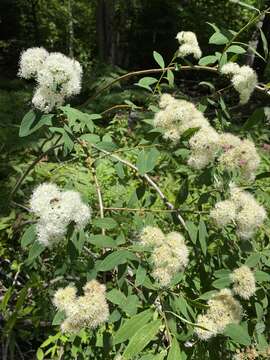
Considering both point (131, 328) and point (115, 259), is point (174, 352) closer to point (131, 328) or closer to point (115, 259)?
point (131, 328)

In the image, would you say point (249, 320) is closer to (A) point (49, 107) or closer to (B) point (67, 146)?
(B) point (67, 146)

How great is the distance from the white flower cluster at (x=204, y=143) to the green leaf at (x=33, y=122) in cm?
36

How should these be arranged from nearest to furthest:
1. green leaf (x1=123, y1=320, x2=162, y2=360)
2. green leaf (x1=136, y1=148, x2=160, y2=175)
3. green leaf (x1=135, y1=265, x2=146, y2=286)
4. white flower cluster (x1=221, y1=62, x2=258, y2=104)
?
green leaf (x1=123, y1=320, x2=162, y2=360), green leaf (x1=135, y1=265, x2=146, y2=286), green leaf (x1=136, y1=148, x2=160, y2=175), white flower cluster (x1=221, y1=62, x2=258, y2=104)

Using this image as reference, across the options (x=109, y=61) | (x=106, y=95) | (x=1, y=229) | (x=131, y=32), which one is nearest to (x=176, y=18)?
(x=131, y=32)

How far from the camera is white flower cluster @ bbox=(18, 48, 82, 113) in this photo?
1416mm

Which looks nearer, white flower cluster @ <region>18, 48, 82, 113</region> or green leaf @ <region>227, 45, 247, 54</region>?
white flower cluster @ <region>18, 48, 82, 113</region>

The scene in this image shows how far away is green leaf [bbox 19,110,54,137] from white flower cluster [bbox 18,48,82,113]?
0.10ft

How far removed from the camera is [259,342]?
1.61 m

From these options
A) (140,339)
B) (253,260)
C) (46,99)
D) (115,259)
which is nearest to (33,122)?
(46,99)

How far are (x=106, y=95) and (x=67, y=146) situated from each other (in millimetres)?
3431

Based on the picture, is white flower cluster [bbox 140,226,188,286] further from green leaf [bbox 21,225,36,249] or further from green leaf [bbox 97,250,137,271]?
green leaf [bbox 21,225,36,249]

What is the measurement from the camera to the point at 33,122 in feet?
4.97

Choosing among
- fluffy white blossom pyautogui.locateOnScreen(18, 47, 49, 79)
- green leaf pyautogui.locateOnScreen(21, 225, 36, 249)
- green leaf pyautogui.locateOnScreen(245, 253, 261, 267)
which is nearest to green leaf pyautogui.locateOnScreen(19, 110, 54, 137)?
fluffy white blossom pyautogui.locateOnScreen(18, 47, 49, 79)

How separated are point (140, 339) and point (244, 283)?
0.38 m
